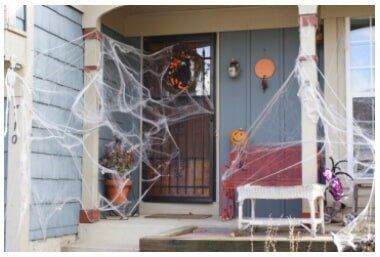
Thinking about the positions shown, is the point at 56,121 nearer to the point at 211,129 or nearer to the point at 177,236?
the point at 177,236

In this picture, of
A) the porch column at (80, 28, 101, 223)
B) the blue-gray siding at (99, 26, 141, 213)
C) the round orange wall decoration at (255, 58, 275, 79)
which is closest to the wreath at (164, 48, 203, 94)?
the blue-gray siding at (99, 26, 141, 213)

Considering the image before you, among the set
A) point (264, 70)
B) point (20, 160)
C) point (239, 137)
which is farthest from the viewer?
point (264, 70)

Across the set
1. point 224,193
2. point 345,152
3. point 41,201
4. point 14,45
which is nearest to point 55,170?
point 41,201

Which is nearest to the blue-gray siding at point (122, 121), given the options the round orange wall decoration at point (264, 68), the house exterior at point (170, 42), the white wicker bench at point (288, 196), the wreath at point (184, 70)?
the house exterior at point (170, 42)

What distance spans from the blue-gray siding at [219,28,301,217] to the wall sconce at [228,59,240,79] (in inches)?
2.9

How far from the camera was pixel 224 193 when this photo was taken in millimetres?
8500

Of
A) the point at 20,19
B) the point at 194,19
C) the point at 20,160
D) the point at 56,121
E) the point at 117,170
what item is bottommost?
the point at 117,170

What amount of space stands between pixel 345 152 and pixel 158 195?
2.88 meters

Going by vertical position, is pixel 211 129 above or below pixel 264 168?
above

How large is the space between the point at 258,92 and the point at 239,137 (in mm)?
759

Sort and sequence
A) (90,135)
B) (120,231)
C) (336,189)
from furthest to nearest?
(90,135) < (120,231) < (336,189)

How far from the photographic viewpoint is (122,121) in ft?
30.2

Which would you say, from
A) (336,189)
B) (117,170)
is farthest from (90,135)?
(336,189)
